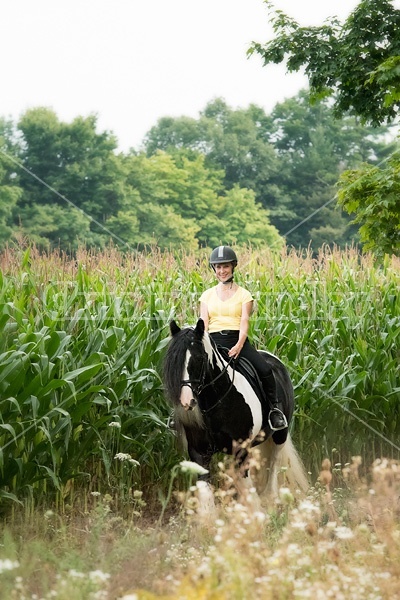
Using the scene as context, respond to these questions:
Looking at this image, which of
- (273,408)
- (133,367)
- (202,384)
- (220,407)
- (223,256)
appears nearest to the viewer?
(202,384)

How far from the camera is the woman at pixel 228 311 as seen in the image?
6.86 m

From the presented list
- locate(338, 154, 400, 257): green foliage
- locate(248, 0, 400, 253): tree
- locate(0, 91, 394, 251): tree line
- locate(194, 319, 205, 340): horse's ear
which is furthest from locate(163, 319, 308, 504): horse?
locate(0, 91, 394, 251): tree line

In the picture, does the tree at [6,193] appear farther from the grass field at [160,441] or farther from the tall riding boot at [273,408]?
the tall riding boot at [273,408]

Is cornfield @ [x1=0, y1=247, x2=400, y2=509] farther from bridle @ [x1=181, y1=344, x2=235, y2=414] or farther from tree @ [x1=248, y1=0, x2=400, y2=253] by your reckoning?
tree @ [x1=248, y1=0, x2=400, y2=253]

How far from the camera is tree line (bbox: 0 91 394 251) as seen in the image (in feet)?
124

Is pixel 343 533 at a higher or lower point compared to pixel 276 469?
higher

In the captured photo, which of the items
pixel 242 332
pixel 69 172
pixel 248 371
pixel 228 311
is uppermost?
pixel 69 172

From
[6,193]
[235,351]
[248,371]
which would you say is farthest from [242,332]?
[6,193]

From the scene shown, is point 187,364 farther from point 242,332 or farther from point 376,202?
point 376,202

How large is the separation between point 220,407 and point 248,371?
483 millimetres

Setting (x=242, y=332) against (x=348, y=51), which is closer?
(x=242, y=332)

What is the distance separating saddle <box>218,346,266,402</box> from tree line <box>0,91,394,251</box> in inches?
1017

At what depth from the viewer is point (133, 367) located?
305 inches

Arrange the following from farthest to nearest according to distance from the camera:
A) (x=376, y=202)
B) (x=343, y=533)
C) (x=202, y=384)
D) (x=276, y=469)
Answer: (x=376, y=202), (x=276, y=469), (x=202, y=384), (x=343, y=533)
